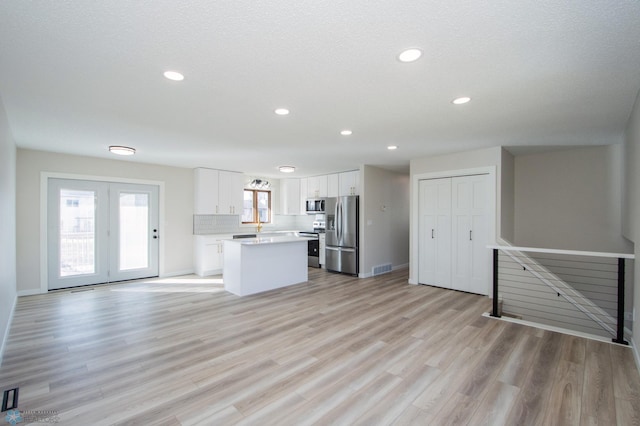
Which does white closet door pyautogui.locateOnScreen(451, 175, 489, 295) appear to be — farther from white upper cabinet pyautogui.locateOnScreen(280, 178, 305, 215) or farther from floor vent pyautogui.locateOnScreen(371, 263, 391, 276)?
white upper cabinet pyautogui.locateOnScreen(280, 178, 305, 215)

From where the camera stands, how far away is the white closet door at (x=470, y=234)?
191 inches

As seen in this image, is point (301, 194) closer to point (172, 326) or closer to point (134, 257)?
point (134, 257)

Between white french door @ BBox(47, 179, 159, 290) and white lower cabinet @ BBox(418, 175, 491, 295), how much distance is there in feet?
Result: 18.5

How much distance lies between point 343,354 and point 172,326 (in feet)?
7.04

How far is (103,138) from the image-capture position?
4.12m

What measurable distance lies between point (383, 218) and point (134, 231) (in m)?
5.45

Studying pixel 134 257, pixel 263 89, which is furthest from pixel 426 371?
pixel 134 257

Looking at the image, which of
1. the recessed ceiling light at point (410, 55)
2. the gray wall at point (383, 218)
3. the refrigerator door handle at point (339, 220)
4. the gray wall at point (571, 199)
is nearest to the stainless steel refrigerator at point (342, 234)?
the refrigerator door handle at point (339, 220)

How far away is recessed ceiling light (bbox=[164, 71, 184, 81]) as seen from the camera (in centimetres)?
222

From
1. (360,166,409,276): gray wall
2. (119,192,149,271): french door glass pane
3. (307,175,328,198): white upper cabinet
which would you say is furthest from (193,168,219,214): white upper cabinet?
(360,166,409,276): gray wall

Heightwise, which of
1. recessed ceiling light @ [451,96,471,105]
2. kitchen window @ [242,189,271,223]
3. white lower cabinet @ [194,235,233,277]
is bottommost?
white lower cabinet @ [194,235,233,277]

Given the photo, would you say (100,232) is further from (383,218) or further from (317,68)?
(383,218)

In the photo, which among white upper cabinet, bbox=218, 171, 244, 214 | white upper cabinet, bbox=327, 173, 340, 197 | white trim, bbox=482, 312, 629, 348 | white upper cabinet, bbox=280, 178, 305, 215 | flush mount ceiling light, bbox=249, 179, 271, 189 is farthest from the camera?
white upper cabinet, bbox=280, 178, 305, 215

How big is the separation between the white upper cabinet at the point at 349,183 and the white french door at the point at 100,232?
418 cm
